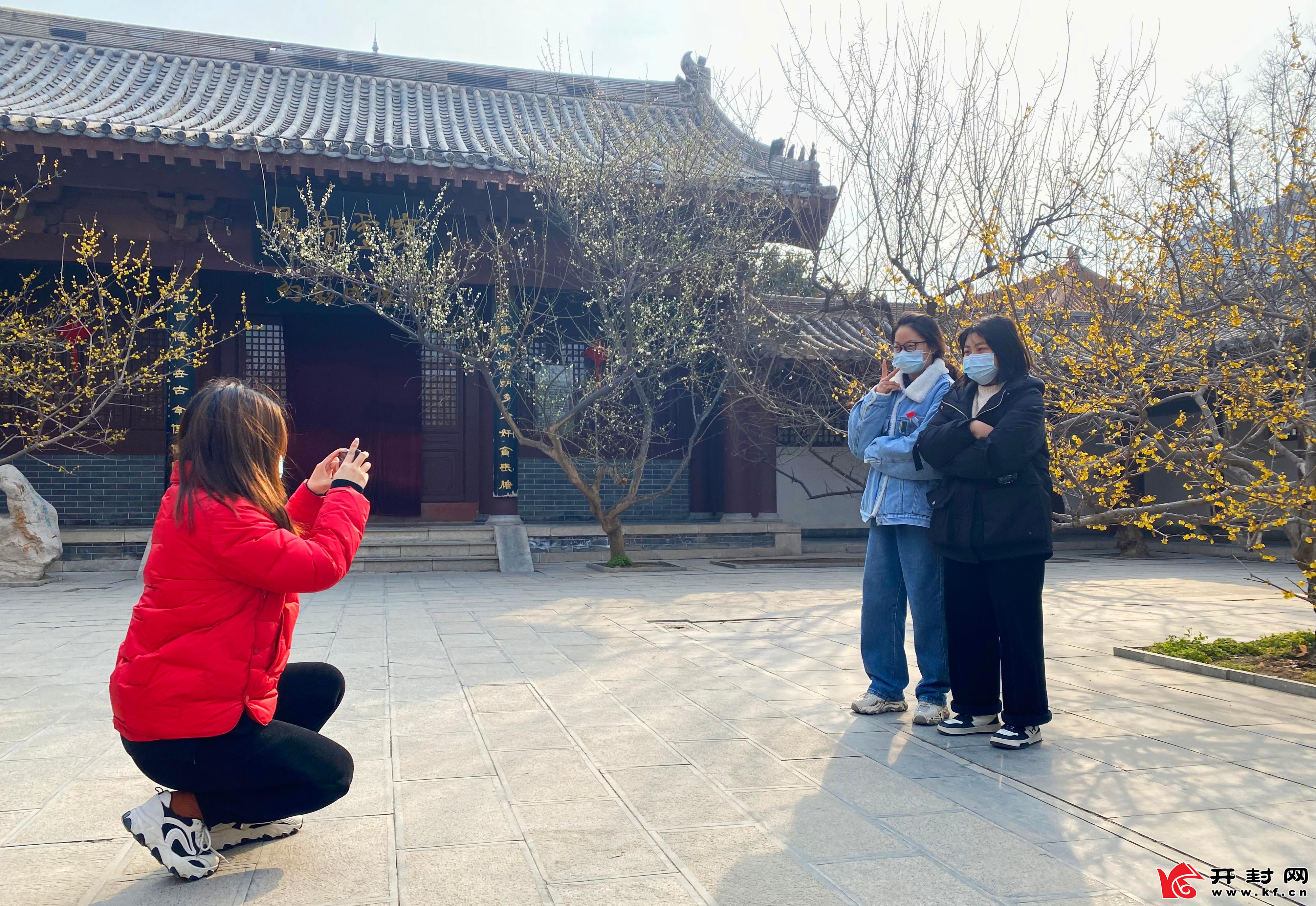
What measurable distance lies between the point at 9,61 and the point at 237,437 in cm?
1256

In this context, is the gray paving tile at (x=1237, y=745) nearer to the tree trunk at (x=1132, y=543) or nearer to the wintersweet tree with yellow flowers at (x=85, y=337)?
the wintersweet tree with yellow flowers at (x=85, y=337)

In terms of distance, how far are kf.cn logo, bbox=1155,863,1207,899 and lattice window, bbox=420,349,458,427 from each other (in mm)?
11042

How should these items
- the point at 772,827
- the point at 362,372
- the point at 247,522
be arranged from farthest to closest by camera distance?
the point at 362,372
the point at 772,827
the point at 247,522

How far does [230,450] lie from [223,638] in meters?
0.46

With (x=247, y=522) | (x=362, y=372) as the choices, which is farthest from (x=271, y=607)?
(x=362, y=372)

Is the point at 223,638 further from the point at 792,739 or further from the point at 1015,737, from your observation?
the point at 1015,737

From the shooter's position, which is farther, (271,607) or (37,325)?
(37,325)

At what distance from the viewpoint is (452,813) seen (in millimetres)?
2914

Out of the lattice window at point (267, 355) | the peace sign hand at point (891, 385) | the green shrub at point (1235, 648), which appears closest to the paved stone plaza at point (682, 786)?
the green shrub at point (1235, 648)

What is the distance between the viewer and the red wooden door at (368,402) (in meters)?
12.5

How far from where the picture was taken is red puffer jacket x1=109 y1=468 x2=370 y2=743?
90.7 inches

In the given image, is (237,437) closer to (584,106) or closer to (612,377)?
(612,377)

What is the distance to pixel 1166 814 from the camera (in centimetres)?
294

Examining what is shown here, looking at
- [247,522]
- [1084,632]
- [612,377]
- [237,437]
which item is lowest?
[1084,632]
